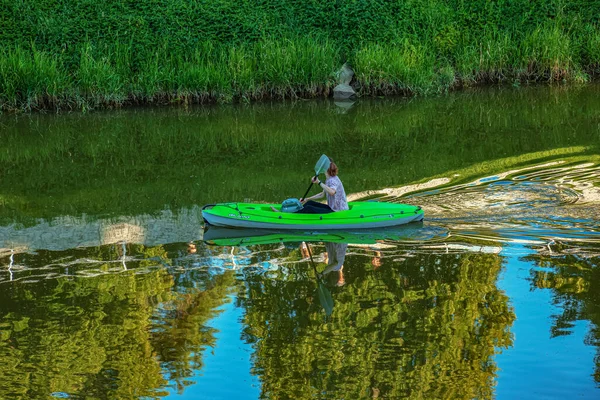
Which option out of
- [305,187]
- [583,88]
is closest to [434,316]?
[305,187]

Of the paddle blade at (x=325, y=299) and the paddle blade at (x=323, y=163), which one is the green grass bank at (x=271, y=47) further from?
the paddle blade at (x=325, y=299)

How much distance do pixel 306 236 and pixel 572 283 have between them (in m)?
3.58

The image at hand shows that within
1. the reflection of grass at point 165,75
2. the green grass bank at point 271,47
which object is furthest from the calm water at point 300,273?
the green grass bank at point 271,47

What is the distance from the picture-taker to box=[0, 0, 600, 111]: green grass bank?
70.5 ft

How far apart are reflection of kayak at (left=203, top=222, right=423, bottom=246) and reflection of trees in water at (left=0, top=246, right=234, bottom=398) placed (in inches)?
56.1

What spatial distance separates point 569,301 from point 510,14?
56.0ft

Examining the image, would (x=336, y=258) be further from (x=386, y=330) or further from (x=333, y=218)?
(x=386, y=330)

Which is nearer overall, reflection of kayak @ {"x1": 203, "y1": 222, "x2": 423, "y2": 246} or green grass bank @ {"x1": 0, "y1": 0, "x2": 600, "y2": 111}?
reflection of kayak @ {"x1": 203, "y1": 222, "x2": 423, "y2": 246}

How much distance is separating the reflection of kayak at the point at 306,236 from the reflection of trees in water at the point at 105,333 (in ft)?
4.68

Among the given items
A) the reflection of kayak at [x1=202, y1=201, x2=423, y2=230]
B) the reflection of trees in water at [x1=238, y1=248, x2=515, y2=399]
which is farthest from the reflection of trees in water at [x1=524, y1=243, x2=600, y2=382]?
the reflection of kayak at [x1=202, y1=201, x2=423, y2=230]

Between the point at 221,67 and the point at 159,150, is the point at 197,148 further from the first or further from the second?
the point at 221,67

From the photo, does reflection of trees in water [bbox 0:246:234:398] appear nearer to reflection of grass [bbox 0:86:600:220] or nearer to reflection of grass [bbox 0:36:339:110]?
reflection of grass [bbox 0:86:600:220]

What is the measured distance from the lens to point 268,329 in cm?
850

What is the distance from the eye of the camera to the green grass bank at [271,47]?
21500mm
